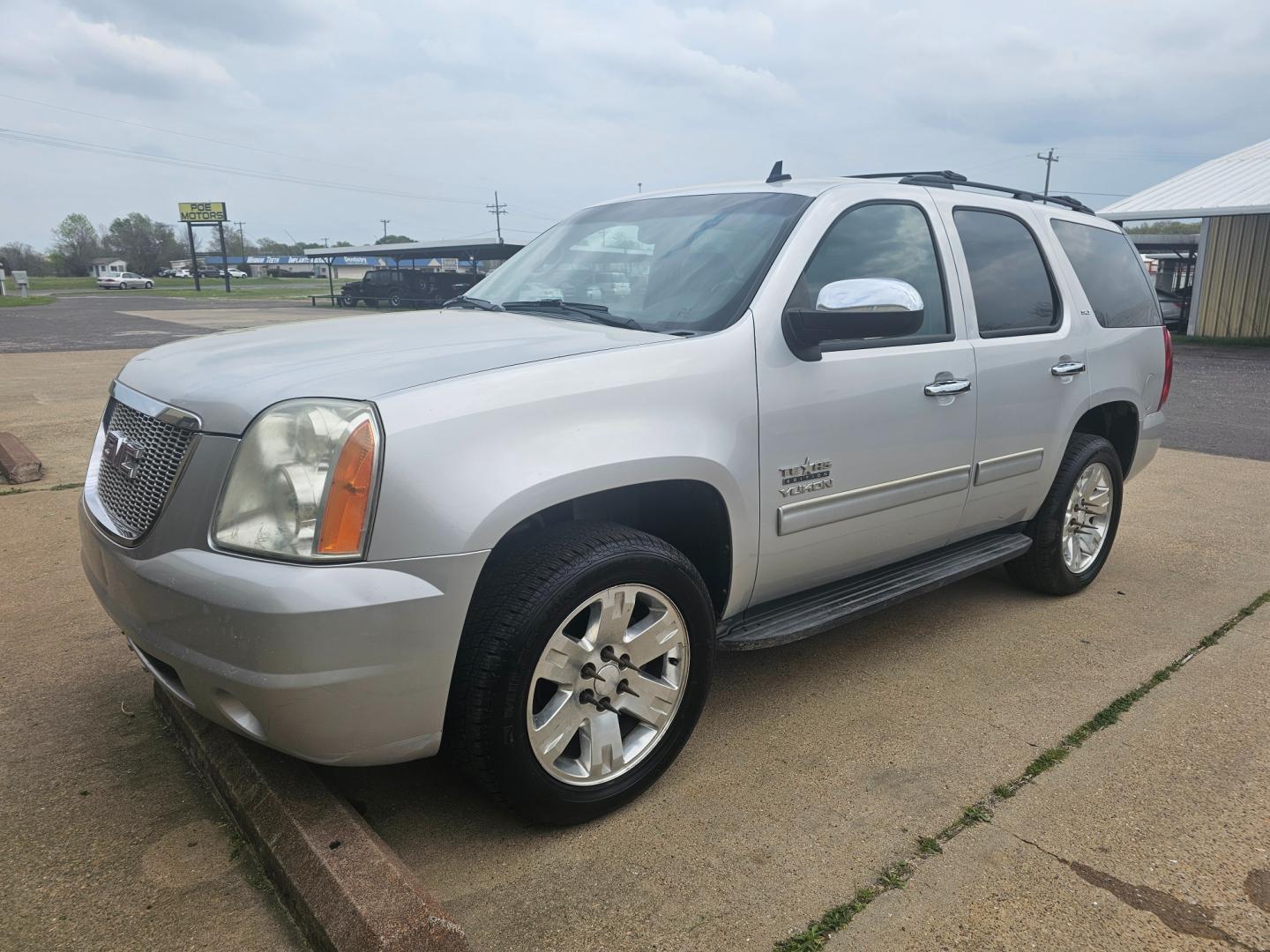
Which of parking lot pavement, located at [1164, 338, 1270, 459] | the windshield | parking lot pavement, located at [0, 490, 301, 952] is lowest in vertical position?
parking lot pavement, located at [1164, 338, 1270, 459]

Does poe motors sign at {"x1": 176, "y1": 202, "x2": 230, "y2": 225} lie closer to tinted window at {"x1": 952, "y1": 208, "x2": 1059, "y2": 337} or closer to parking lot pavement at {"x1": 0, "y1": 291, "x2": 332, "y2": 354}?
parking lot pavement at {"x1": 0, "y1": 291, "x2": 332, "y2": 354}

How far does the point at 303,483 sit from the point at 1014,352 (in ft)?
9.31

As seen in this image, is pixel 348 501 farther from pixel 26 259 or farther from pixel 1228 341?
pixel 26 259

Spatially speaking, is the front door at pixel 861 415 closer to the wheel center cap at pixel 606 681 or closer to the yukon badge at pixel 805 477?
the yukon badge at pixel 805 477

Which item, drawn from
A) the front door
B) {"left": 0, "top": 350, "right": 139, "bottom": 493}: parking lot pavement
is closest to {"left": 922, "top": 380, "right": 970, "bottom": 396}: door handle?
the front door

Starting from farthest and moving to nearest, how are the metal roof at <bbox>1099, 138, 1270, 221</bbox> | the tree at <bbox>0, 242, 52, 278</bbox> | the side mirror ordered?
the tree at <bbox>0, 242, 52, 278</bbox>
the metal roof at <bbox>1099, 138, 1270, 221</bbox>
the side mirror

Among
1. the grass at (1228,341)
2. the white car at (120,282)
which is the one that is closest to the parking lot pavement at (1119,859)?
the grass at (1228,341)

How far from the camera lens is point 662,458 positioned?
8.36 feet

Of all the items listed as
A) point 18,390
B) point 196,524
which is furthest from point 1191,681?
point 18,390

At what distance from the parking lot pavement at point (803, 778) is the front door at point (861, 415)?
494mm

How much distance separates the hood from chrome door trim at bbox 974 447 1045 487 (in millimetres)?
1603

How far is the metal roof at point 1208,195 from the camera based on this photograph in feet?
56.7

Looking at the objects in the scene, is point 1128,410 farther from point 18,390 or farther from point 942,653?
point 18,390

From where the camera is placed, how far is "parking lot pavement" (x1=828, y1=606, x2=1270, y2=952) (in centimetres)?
219
